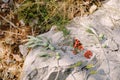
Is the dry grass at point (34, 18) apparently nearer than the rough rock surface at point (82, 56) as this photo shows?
No

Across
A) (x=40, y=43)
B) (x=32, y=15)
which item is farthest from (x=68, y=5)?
(x=40, y=43)

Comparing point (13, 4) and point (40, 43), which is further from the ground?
point (13, 4)

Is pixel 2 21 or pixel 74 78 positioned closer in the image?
pixel 74 78

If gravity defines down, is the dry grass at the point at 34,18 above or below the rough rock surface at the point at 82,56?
above

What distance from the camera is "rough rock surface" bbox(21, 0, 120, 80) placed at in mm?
2119

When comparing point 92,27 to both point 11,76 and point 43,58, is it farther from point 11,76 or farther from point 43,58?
point 11,76

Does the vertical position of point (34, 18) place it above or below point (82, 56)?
above

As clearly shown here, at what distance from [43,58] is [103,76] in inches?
20.9

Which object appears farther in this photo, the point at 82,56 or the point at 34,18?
the point at 34,18

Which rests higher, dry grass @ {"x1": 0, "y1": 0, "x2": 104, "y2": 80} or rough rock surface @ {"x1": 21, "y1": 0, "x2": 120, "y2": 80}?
dry grass @ {"x1": 0, "y1": 0, "x2": 104, "y2": 80}

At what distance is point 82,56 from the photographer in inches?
86.4

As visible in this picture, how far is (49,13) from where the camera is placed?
2615 mm

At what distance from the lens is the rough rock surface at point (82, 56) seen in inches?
83.4

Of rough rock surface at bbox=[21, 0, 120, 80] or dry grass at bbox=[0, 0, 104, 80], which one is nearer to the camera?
rough rock surface at bbox=[21, 0, 120, 80]
